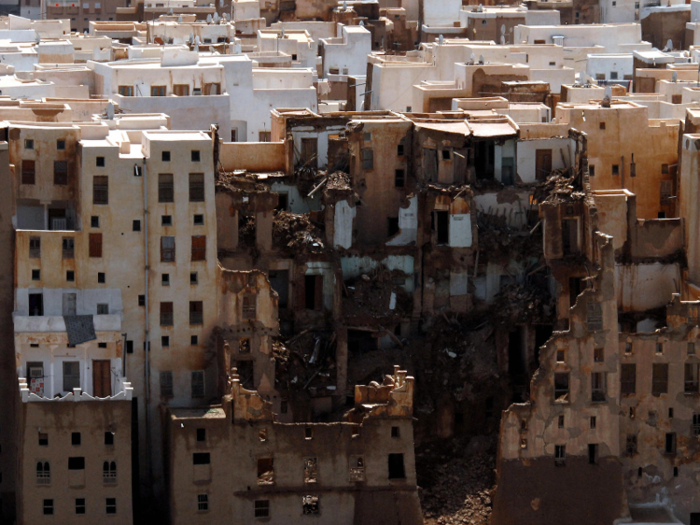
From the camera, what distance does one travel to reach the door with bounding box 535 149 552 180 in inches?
3420

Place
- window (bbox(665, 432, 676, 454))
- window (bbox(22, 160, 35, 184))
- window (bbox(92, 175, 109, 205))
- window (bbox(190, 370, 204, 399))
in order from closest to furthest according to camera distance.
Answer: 1. window (bbox(92, 175, 109, 205))
2. window (bbox(22, 160, 35, 184))
3. window (bbox(190, 370, 204, 399))
4. window (bbox(665, 432, 676, 454))

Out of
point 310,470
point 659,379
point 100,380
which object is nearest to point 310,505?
point 310,470

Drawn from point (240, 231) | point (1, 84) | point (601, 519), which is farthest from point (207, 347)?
point (1, 84)

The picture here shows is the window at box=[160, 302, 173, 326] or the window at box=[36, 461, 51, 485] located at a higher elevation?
the window at box=[160, 302, 173, 326]

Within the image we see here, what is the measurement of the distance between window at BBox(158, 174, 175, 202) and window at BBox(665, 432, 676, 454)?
22.0 meters

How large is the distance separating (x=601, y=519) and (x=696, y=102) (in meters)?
26.0

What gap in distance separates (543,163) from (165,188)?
17342 mm

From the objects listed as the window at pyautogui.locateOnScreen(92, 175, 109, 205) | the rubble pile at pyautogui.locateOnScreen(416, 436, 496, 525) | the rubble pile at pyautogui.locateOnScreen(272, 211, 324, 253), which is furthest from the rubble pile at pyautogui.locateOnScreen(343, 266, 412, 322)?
the window at pyautogui.locateOnScreen(92, 175, 109, 205)

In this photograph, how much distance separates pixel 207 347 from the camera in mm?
80625

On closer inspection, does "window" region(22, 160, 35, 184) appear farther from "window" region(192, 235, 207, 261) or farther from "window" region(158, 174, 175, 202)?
"window" region(192, 235, 207, 261)

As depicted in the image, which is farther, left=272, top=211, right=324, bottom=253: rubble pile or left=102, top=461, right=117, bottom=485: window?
left=272, top=211, right=324, bottom=253: rubble pile

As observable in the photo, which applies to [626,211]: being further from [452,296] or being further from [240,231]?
[240,231]

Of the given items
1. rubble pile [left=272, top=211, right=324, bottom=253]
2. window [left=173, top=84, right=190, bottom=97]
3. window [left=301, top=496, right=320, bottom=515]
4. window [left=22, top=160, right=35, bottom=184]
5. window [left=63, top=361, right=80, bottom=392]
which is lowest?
window [left=301, top=496, right=320, bottom=515]

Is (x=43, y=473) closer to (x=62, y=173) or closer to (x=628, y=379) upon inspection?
(x=62, y=173)
